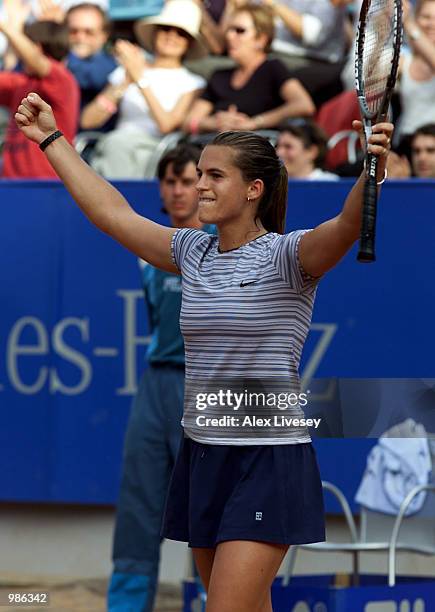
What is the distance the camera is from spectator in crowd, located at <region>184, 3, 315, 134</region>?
7836 millimetres

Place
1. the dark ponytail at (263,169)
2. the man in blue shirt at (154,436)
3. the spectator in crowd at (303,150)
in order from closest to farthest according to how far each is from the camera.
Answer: the dark ponytail at (263,169)
the man in blue shirt at (154,436)
the spectator in crowd at (303,150)

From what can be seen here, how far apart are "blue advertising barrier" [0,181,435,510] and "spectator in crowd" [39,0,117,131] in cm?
231

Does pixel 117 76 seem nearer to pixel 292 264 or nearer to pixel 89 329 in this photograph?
pixel 89 329

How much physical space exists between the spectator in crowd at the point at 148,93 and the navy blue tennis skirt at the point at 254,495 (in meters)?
4.51

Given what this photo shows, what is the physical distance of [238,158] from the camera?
3.60 m

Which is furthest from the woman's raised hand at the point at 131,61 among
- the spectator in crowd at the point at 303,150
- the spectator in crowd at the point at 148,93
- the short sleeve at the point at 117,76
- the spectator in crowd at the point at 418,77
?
the spectator in crowd at the point at 418,77

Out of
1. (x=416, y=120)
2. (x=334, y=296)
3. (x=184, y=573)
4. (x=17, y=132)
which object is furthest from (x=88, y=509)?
(x=416, y=120)

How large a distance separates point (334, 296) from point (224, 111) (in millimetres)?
1924

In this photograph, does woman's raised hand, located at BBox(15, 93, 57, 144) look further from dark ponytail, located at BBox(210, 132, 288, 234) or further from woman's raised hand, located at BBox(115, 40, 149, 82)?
woman's raised hand, located at BBox(115, 40, 149, 82)

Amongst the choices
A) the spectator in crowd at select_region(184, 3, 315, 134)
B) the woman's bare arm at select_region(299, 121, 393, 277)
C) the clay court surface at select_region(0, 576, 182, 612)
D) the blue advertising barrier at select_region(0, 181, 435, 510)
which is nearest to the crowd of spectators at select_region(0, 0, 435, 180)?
the spectator in crowd at select_region(184, 3, 315, 134)

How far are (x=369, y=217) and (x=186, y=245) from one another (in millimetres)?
754

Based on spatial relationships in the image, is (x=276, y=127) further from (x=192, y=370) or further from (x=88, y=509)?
(x=192, y=370)

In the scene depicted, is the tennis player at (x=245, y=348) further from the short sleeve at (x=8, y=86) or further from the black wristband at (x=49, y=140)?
the short sleeve at (x=8, y=86)

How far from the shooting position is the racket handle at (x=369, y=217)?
3064 millimetres
